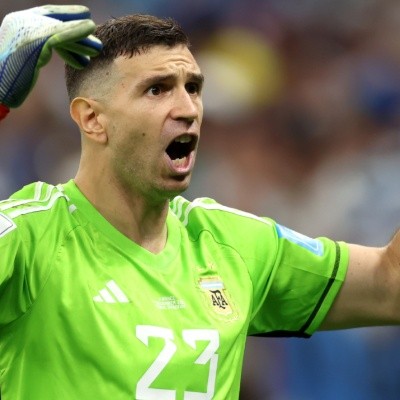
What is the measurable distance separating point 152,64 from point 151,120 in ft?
0.57

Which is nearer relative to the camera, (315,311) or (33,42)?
(33,42)

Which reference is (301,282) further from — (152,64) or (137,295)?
(152,64)

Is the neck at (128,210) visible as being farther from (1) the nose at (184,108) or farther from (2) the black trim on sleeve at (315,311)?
(2) the black trim on sleeve at (315,311)

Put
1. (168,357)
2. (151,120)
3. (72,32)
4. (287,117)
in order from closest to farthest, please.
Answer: (72,32), (168,357), (151,120), (287,117)

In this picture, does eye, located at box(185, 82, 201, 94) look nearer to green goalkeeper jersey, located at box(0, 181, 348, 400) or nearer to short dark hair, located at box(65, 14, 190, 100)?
short dark hair, located at box(65, 14, 190, 100)

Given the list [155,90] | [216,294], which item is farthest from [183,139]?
[216,294]

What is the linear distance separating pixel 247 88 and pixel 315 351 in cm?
162

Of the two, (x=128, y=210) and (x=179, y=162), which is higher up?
(x=179, y=162)

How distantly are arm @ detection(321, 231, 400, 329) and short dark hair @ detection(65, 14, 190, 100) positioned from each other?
0.94 m

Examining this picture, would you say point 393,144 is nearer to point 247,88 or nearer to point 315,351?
point 247,88

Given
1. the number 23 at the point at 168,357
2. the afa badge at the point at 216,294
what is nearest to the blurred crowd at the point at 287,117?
the afa badge at the point at 216,294

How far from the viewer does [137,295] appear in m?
2.91

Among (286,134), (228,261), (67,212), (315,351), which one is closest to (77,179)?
(67,212)

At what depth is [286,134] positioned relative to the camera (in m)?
5.79
